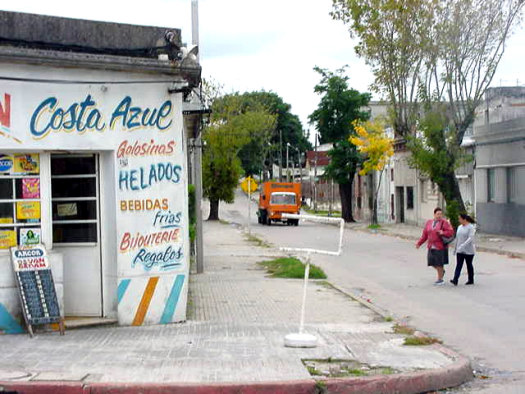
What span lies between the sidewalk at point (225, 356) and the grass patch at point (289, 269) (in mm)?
5997

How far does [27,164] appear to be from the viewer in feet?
34.9

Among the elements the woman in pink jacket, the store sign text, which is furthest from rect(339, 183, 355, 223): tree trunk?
the store sign text

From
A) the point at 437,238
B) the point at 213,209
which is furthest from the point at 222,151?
the point at 437,238

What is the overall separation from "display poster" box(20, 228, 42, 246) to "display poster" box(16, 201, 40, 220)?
17cm

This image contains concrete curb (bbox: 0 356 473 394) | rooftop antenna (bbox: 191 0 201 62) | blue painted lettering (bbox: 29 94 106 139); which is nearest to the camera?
concrete curb (bbox: 0 356 473 394)

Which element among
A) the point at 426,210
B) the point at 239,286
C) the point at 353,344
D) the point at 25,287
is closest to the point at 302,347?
the point at 353,344

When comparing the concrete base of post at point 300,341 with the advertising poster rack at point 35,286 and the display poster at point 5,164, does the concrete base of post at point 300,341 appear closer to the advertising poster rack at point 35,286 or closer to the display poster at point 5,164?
the advertising poster rack at point 35,286

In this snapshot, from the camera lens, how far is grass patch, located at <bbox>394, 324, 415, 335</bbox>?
11000mm

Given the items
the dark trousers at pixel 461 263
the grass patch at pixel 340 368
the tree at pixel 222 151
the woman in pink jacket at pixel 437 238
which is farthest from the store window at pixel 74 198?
the tree at pixel 222 151

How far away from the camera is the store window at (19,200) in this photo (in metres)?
10.5

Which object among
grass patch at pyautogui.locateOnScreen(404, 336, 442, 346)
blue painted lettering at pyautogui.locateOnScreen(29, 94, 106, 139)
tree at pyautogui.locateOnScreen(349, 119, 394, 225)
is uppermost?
tree at pyautogui.locateOnScreen(349, 119, 394, 225)

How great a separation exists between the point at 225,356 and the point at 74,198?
3.49 m

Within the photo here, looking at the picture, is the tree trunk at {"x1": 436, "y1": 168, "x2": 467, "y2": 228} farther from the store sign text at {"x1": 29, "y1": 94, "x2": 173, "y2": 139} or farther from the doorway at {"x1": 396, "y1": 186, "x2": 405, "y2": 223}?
the store sign text at {"x1": 29, "y1": 94, "x2": 173, "y2": 139}

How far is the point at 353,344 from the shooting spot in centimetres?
999
